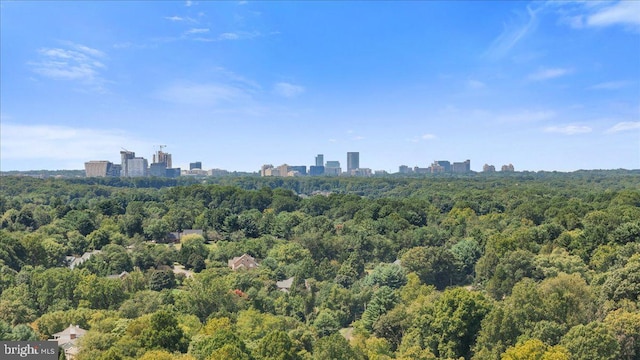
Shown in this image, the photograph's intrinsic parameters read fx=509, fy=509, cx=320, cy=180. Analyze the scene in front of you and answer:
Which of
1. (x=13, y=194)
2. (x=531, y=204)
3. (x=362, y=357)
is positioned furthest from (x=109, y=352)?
(x=13, y=194)

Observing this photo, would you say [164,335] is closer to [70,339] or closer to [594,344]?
[70,339]

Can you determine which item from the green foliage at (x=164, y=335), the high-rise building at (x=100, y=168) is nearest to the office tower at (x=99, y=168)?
the high-rise building at (x=100, y=168)

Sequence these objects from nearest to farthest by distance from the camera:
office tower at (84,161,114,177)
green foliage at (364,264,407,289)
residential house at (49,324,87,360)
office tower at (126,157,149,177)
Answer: residential house at (49,324,87,360), green foliage at (364,264,407,289), office tower at (84,161,114,177), office tower at (126,157,149,177)

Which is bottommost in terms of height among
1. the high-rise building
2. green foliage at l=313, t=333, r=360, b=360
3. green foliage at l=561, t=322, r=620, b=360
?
green foliage at l=313, t=333, r=360, b=360

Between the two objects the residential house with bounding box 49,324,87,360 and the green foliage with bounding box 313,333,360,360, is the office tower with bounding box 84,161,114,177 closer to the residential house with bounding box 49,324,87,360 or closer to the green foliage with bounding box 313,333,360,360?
the residential house with bounding box 49,324,87,360

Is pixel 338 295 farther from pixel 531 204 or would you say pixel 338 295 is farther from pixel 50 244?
pixel 531 204

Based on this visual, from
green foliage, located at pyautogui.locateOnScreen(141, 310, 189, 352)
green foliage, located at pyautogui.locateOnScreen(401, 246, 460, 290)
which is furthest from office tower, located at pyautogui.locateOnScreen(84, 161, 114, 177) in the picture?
green foliage, located at pyautogui.locateOnScreen(141, 310, 189, 352)

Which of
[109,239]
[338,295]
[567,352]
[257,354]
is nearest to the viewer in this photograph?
[567,352]

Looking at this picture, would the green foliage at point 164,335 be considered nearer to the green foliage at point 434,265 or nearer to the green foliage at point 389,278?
the green foliage at point 389,278
